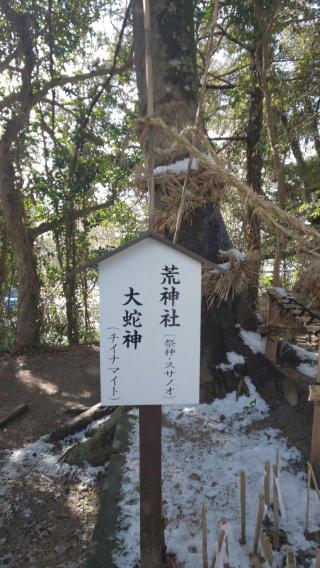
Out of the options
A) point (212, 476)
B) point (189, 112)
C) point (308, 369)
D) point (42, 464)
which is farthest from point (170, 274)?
point (308, 369)

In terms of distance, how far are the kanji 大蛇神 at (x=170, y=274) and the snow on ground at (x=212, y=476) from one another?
1.42 metres

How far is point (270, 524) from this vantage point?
227cm

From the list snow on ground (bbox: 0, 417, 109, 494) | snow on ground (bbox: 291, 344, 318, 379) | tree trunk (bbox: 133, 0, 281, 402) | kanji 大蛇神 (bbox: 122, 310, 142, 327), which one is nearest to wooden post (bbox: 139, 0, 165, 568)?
kanji 大蛇神 (bbox: 122, 310, 142, 327)

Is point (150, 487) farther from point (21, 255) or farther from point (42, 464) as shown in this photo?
point (21, 255)

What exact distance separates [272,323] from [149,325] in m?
2.01

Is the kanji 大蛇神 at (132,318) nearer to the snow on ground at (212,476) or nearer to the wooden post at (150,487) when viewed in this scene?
the wooden post at (150,487)

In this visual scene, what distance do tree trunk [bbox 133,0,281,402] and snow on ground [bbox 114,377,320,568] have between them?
0.55 ft

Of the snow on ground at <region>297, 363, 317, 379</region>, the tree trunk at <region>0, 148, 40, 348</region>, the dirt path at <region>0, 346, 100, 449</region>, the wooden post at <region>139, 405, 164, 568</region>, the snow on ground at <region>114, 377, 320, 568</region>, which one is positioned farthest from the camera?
the tree trunk at <region>0, 148, 40, 348</region>

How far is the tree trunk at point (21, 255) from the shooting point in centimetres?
614

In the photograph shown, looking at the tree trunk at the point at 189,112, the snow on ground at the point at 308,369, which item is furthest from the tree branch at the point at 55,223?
the snow on ground at the point at 308,369

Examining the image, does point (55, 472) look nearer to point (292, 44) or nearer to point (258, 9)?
point (258, 9)

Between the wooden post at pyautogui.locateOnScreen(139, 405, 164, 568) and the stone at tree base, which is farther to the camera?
the stone at tree base

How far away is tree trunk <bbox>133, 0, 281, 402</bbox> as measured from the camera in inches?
137

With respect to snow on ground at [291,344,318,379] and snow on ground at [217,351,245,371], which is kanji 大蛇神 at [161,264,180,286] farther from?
snow on ground at [291,344,318,379]
